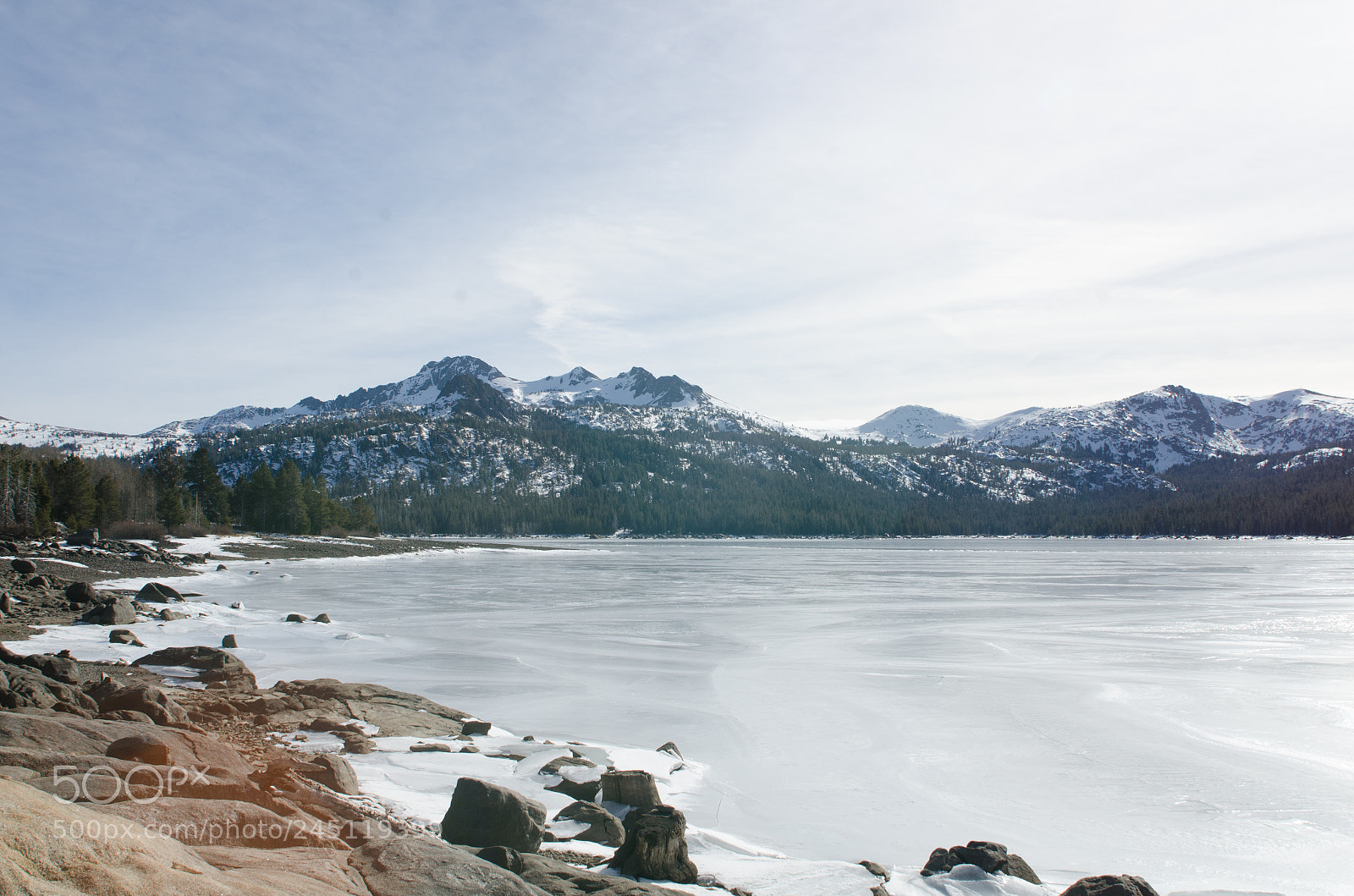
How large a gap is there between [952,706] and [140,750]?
42.9 ft

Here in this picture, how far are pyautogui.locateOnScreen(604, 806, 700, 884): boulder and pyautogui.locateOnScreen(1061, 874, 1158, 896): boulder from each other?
3.19 meters

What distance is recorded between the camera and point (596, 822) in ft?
25.0

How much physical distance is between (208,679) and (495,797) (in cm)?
881

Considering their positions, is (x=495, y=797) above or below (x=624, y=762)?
above

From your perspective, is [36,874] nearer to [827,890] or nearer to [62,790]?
[62,790]

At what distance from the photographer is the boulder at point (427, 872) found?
5039 mm

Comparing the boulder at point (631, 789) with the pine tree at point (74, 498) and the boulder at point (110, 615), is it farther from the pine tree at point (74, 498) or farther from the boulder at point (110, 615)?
the pine tree at point (74, 498)

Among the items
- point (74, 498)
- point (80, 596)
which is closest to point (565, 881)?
point (80, 596)

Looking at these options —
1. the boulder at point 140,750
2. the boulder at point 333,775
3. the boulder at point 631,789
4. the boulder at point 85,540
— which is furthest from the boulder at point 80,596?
the boulder at point 85,540

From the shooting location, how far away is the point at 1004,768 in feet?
36.3

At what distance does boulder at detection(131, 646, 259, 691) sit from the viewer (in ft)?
41.7

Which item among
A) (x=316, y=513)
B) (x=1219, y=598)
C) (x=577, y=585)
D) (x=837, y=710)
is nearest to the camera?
(x=837, y=710)

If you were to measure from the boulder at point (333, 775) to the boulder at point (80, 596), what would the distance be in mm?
20285

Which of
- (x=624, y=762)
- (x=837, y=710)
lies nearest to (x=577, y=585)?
(x=837, y=710)
